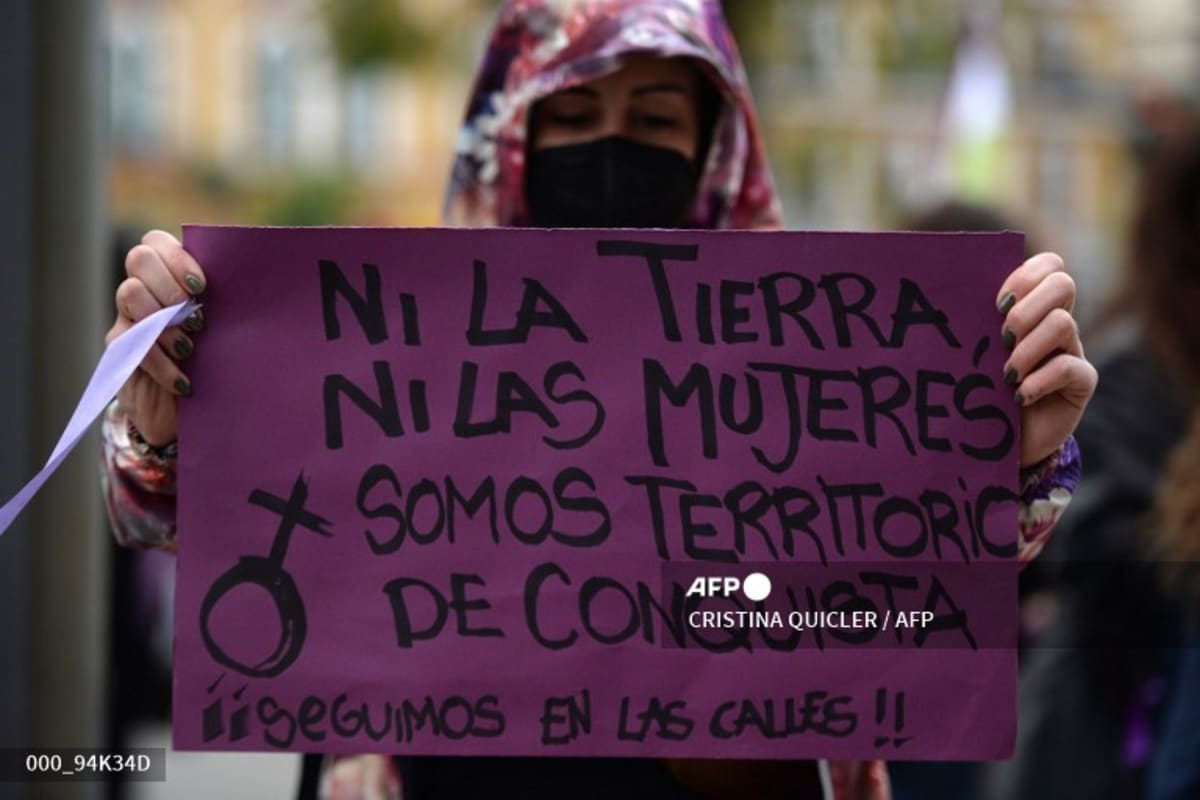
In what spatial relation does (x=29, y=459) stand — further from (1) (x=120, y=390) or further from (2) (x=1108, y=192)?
(2) (x=1108, y=192)

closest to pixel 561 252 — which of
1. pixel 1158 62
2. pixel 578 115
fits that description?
pixel 578 115

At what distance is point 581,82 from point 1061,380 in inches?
34.1

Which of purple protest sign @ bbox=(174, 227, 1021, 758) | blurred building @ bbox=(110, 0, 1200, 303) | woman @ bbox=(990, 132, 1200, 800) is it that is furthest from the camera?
→ blurred building @ bbox=(110, 0, 1200, 303)

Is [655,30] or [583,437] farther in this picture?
[655,30]

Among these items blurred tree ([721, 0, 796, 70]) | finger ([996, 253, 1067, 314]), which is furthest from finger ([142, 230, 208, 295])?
blurred tree ([721, 0, 796, 70])

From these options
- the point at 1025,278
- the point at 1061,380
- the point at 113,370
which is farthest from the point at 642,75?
the point at 113,370

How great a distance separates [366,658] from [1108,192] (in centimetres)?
4473

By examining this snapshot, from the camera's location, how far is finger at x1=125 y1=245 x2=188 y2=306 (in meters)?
2.05

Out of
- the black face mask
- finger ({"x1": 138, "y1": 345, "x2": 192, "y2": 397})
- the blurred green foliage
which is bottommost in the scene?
the blurred green foliage

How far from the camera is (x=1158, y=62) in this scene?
29.9m

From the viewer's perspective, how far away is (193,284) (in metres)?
2.07

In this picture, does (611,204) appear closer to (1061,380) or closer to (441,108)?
(1061,380)

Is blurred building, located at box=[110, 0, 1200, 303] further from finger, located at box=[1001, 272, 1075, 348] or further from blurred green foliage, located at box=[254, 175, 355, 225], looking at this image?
finger, located at box=[1001, 272, 1075, 348]

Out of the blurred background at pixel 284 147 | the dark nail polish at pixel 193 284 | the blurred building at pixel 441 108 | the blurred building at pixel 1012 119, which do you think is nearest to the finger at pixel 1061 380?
the dark nail polish at pixel 193 284
